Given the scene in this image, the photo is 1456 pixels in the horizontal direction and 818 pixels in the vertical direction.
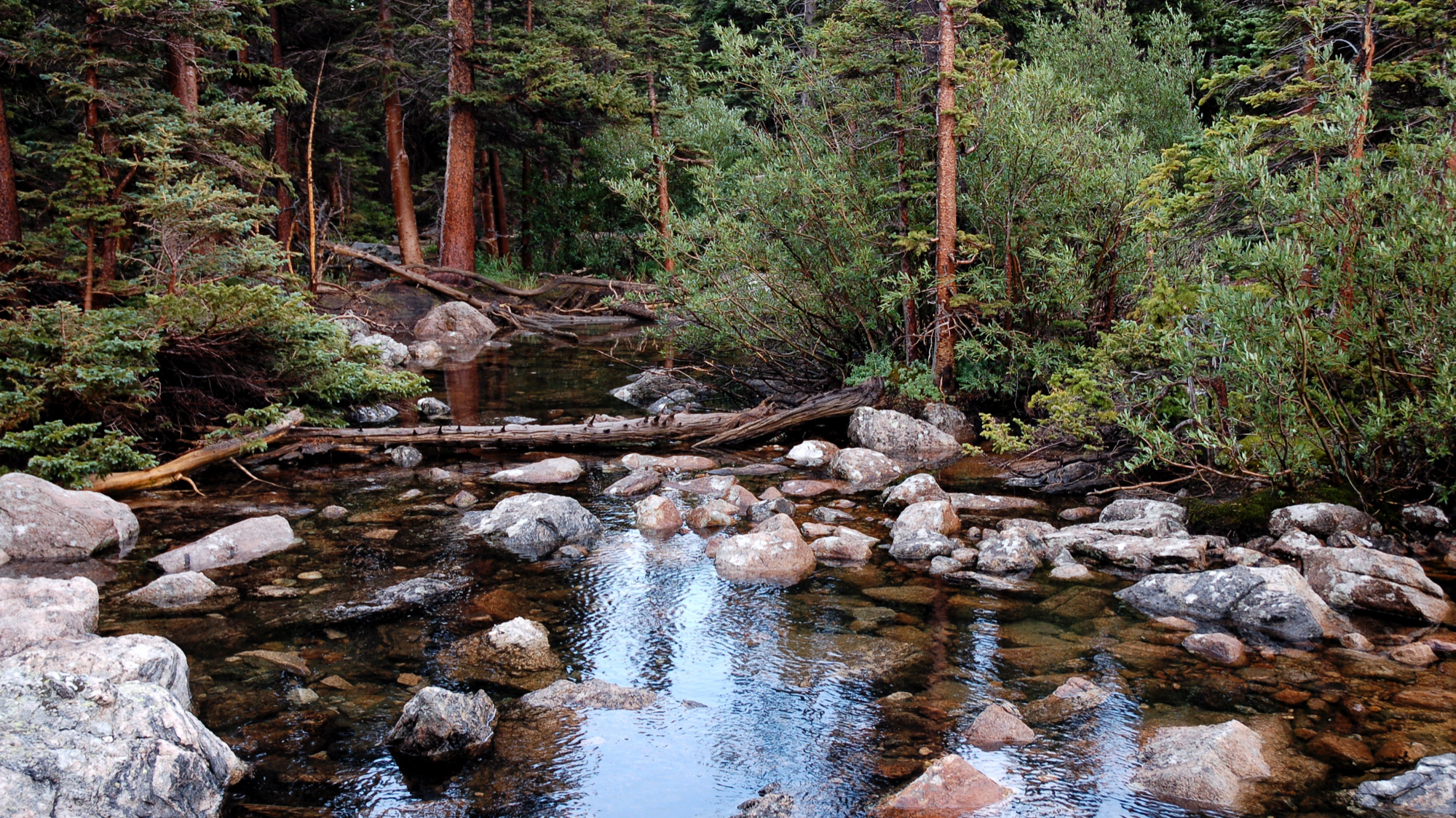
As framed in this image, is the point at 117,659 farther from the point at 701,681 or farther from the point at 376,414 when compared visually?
the point at 376,414

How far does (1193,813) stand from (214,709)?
4.65 m

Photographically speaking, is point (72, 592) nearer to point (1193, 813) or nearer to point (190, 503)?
point (190, 503)

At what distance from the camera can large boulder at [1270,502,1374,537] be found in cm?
662

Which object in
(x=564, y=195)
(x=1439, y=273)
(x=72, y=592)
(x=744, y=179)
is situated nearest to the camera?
(x=72, y=592)

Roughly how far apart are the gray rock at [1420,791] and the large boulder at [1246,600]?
5.49 ft

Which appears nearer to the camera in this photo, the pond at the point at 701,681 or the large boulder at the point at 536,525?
the pond at the point at 701,681

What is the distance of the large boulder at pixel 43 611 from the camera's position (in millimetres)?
4559

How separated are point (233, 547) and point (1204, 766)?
260 inches

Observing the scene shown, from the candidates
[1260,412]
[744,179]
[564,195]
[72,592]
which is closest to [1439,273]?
[1260,412]

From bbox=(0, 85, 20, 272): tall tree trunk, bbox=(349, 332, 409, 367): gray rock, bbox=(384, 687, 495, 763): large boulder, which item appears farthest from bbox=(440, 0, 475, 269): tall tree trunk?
bbox=(384, 687, 495, 763): large boulder

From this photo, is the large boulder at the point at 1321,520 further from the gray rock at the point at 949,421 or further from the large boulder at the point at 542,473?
the large boulder at the point at 542,473

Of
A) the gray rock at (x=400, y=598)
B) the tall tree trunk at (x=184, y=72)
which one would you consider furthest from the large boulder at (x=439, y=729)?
the tall tree trunk at (x=184, y=72)

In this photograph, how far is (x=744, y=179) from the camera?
1145 cm

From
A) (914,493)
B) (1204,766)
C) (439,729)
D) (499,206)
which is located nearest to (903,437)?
(914,493)
